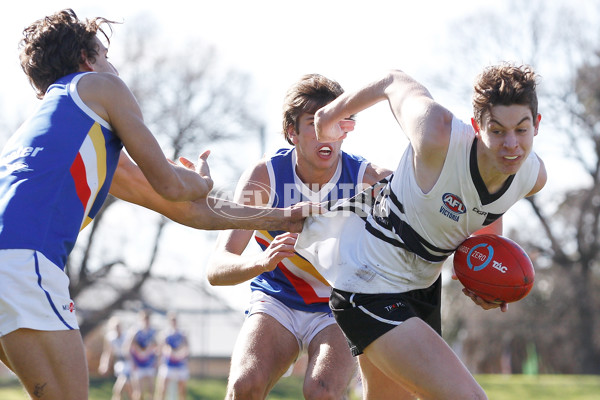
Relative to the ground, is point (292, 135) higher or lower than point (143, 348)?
higher

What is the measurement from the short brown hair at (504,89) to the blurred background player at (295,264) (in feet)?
3.50

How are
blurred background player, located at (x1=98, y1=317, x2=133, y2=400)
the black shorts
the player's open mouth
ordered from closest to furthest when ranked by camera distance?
the black shorts < the player's open mouth < blurred background player, located at (x1=98, y1=317, x2=133, y2=400)

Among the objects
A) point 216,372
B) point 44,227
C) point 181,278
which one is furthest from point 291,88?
point 216,372

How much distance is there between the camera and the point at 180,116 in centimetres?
3067

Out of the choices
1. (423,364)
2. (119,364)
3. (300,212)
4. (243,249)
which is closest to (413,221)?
(423,364)

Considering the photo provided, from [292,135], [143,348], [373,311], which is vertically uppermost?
[292,135]

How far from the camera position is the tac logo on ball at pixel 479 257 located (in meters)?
4.39

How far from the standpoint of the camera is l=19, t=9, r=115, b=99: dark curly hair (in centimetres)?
407

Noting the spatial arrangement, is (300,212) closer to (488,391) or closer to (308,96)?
(308,96)

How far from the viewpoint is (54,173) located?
12.0 ft

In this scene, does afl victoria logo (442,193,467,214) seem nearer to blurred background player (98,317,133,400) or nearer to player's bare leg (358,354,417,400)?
player's bare leg (358,354,417,400)

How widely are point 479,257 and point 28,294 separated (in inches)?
90.4

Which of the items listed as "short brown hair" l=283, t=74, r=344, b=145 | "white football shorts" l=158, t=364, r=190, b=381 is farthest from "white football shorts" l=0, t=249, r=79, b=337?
"white football shorts" l=158, t=364, r=190, b=381

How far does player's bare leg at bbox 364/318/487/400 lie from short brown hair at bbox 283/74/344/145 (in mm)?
1792
